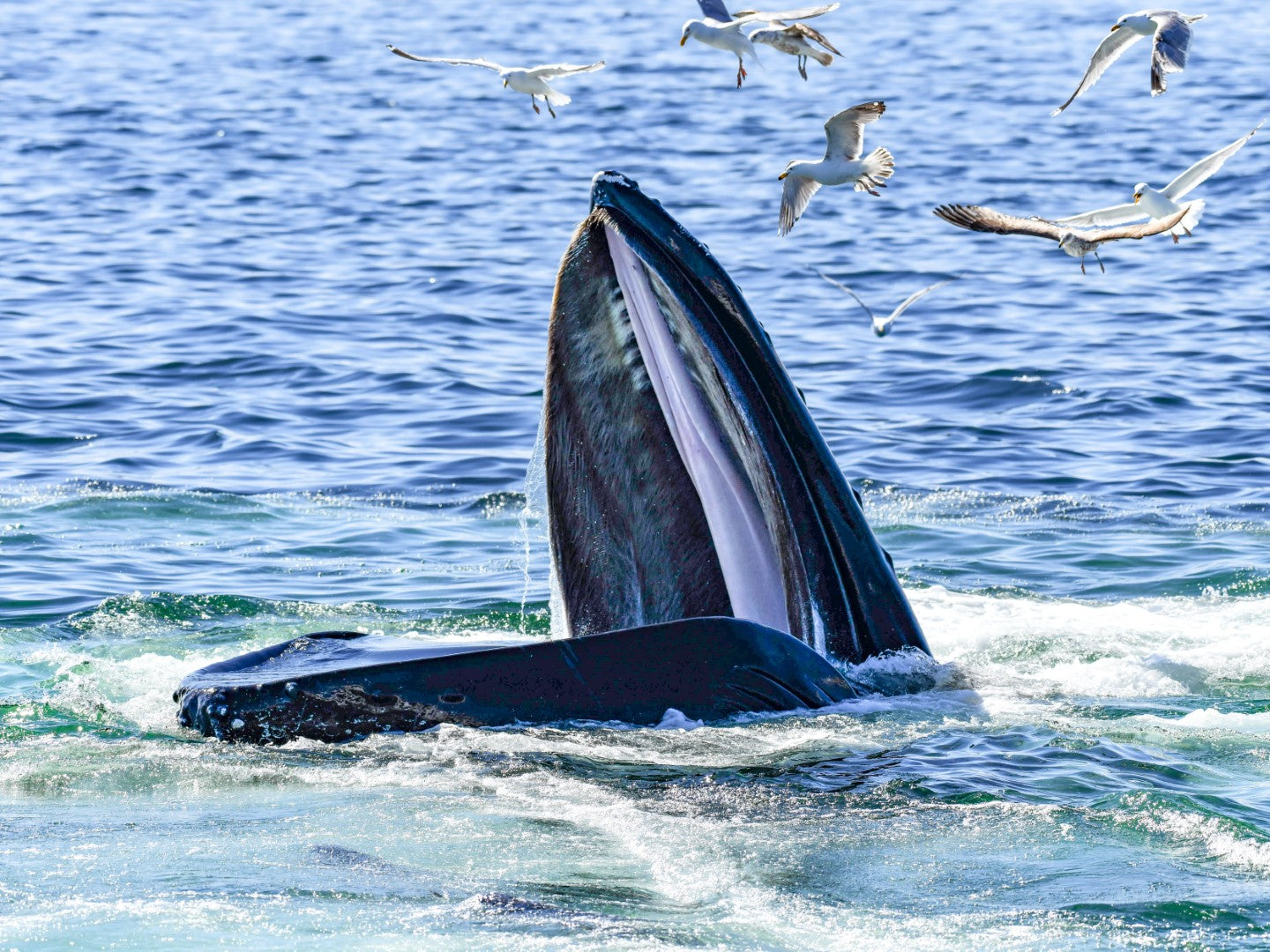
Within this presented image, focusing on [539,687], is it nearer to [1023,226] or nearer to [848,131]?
[1023,226]

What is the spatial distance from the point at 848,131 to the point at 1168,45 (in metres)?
2.18

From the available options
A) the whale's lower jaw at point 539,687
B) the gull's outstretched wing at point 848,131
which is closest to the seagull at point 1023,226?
the gull's outstretched wing at point 848,131

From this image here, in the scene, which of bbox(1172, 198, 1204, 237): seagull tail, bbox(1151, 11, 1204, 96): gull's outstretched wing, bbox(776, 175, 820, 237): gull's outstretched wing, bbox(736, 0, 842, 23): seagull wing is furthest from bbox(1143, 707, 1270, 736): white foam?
bbox(776, 175, 820, 237): gull's outstretched wing

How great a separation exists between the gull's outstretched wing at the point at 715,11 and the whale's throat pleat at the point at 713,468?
583 centimetres

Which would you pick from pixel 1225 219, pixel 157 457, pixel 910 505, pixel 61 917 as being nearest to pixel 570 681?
pixel 61 917

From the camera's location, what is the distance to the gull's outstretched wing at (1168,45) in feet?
39.2

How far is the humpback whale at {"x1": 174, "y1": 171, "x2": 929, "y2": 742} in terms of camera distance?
7504 millimetres

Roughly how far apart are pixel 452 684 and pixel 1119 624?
5030 mm

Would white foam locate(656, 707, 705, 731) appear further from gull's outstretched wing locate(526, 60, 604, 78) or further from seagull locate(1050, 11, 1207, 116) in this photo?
gull's outstretched wing locate(526, 60, 604, 78)

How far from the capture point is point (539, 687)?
747 cm

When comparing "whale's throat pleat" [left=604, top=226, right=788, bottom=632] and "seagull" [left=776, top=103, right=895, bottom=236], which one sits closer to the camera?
"whale's throat pleat" [left=604, top=226, right=788, bottom=632]

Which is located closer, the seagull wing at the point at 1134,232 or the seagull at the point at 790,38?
the seagull wing at the point at 1134,232

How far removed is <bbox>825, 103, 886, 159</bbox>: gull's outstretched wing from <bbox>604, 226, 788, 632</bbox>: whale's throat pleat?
4198 millimetres

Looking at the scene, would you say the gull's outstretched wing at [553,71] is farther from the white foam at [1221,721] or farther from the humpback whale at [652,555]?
the white foam at [1221,721]
